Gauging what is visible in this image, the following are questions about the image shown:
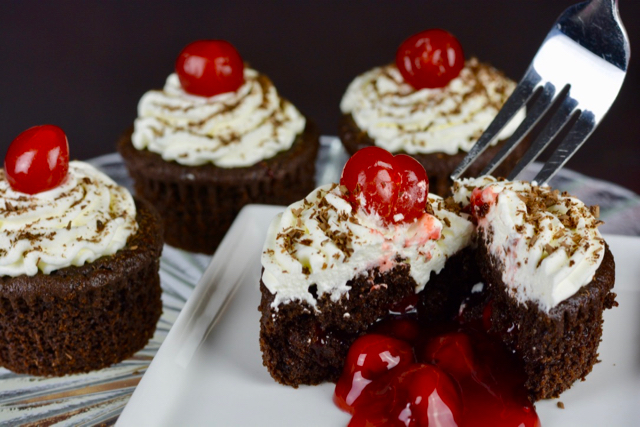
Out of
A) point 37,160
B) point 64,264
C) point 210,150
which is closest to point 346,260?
point 64,264

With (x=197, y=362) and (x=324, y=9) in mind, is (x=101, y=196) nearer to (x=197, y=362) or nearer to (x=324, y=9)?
(x=197, y=362)

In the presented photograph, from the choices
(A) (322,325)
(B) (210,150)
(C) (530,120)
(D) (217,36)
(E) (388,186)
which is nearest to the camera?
(E) (388,186)

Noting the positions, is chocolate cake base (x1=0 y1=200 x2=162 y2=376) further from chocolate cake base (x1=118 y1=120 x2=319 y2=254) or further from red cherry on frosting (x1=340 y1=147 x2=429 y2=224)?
red cherry on frosting (x1=340 y1=147 x2=429 y2=224)

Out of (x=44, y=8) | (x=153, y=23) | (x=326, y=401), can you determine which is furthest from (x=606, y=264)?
(x=44, y=8)

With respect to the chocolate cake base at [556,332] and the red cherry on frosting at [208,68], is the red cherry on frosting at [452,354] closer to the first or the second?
the chocolate cake base at [556,332]

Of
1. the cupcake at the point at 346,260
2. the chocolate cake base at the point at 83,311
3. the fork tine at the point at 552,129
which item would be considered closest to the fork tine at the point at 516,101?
Result: the fork tine at the point at 552,129

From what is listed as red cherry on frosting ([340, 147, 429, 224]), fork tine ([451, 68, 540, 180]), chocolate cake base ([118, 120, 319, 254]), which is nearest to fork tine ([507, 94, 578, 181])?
fork tine ([451, 68, 540, 180])

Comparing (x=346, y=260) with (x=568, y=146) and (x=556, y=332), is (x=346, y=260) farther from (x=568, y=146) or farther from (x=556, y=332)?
(x=568, y=146)
